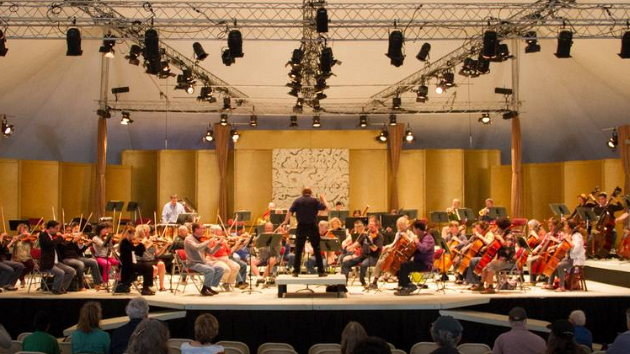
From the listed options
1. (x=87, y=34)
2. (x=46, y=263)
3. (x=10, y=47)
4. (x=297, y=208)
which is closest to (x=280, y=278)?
(x=297, y=208)

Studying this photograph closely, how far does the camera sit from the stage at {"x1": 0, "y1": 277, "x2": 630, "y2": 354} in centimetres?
1154

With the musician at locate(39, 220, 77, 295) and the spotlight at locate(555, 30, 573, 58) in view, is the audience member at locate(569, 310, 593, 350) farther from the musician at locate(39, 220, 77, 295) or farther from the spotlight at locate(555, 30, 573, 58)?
the musician at locate(39, 220, 77, 295)

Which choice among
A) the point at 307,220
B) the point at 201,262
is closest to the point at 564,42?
the point at 307,220

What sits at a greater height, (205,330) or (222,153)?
(222,153)

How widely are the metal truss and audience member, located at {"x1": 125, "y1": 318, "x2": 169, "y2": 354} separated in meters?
8.46

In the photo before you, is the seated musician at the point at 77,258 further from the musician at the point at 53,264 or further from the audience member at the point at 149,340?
the audience member at the point at 149,340

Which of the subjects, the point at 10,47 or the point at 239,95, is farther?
the point at 239,95

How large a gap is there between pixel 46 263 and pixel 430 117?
1446 centimetres

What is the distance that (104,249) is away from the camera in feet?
45.5

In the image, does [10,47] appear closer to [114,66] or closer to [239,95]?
[114,66]

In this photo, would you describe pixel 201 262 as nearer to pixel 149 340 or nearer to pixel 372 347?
pixel 149 340

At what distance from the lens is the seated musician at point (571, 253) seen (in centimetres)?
1289

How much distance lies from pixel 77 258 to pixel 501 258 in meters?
6.85

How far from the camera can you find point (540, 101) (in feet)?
74.3
